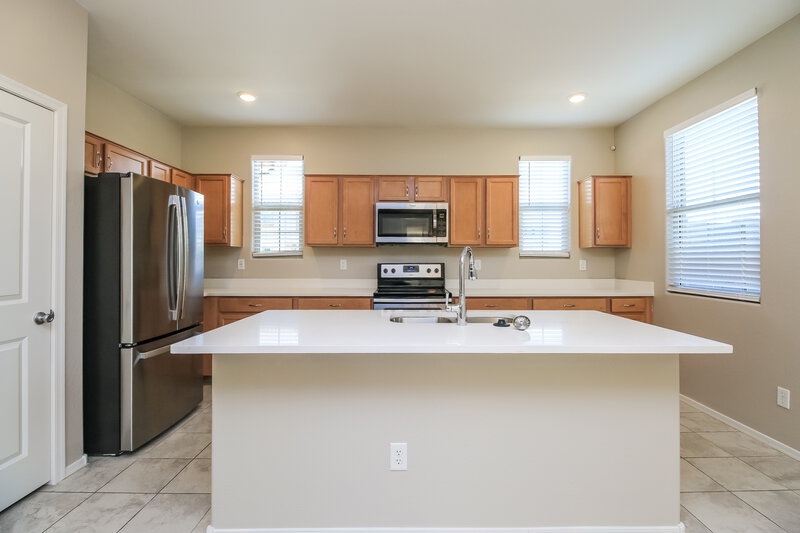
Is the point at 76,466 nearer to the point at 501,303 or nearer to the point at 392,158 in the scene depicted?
the point at 501,303

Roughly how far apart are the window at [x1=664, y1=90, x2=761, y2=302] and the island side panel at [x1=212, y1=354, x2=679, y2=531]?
5.76 ft

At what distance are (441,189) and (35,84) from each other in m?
3.14

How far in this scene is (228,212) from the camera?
13.0 feet

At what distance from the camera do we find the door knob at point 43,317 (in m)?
1.98

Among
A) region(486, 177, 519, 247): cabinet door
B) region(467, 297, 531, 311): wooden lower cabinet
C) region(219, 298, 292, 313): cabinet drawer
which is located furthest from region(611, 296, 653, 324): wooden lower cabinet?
region(219, 298, 292, 313): cabinet drawer

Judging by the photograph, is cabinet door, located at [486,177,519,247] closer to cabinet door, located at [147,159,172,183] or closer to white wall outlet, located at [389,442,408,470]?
white wall outlet, located at [389,442,408,470]

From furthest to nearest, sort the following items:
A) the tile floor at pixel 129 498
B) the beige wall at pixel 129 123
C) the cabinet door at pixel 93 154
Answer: the beige wall at pixel 129 123 → the cabinet door at pixel 93 154 → the tile floor at pixel 129 498

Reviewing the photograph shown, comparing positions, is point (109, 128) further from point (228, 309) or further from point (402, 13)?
point (402, 13)

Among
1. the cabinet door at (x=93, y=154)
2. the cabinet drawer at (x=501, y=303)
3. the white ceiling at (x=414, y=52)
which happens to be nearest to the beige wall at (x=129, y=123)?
the white ceiling at (x=414, y=52)

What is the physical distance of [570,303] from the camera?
377 cm

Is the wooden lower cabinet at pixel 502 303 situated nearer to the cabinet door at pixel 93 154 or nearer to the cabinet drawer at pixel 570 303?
the cabinet drawer at pixel 570 303

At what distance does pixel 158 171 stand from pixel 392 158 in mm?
2304

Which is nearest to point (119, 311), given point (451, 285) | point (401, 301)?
point (401, 301)

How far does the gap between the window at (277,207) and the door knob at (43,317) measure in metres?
2.33
